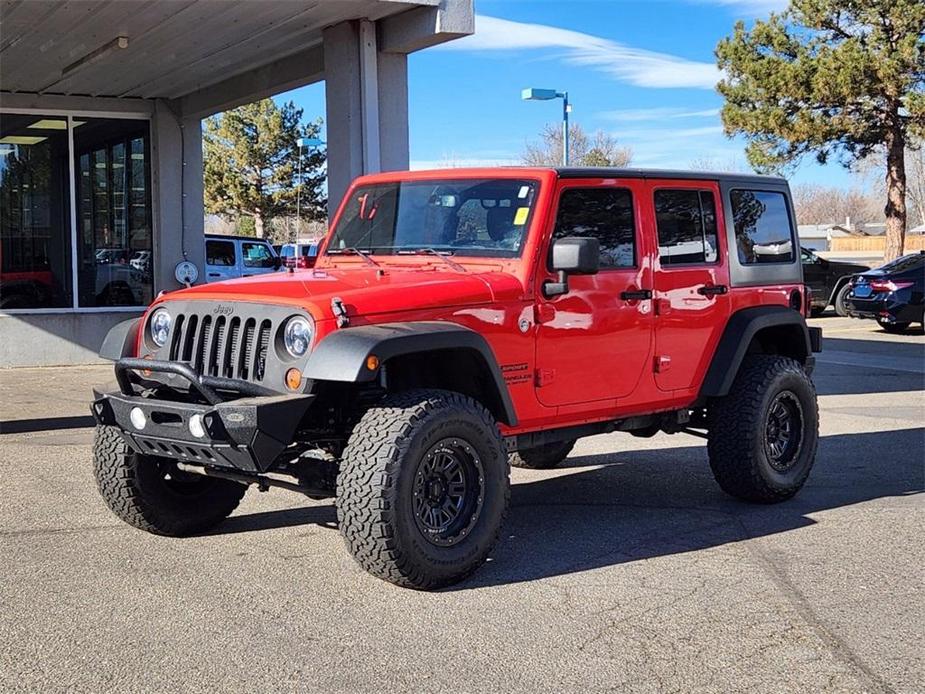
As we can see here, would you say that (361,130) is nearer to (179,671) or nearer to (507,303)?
(507,303)

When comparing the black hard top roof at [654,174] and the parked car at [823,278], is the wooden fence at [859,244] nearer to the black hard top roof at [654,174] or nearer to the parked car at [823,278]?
the parked car at [823,278]

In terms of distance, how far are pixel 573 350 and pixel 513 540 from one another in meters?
1.11

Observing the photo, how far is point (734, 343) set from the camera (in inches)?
267

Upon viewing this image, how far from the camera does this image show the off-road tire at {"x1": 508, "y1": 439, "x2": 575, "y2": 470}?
8.00m

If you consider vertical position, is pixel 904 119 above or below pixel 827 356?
above

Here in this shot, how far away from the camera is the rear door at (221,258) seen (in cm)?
2322

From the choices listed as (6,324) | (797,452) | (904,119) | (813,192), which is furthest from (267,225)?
(813,192)

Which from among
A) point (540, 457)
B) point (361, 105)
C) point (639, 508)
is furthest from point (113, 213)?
point (639, 508)

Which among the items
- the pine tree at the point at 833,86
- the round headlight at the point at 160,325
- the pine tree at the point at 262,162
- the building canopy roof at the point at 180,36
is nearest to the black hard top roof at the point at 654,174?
the round headlight at the point at 160,325

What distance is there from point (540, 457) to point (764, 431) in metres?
1.81

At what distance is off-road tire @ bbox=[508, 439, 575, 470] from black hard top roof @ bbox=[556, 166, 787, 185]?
216 centimetres

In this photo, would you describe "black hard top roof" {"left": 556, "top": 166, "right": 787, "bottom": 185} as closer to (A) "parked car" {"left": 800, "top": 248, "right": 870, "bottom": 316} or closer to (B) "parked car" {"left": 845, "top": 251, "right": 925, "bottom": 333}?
(B) "parked car" {"left": 845, "top": 251, "right": 925, "bottom": 333}

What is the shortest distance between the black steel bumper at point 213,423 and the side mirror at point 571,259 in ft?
5.02

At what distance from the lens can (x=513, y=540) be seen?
6137 mm
